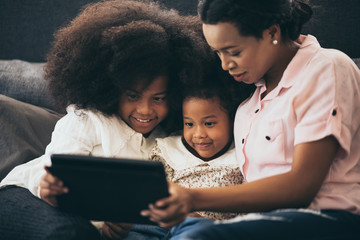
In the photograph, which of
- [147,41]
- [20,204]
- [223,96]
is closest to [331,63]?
[223,96]

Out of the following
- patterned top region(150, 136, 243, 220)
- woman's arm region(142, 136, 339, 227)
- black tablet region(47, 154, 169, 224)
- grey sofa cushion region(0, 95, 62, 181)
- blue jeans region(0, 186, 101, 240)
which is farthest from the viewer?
grey sofa cushion region(0, 95, 62, 181)

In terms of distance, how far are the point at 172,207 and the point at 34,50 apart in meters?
1.54

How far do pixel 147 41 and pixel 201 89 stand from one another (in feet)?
0.82

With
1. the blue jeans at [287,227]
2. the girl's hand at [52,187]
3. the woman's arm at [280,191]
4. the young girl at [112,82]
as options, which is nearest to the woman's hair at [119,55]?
the young girl at [112,82]

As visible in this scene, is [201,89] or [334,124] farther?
[201,89]

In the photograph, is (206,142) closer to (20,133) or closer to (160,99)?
(160,99)

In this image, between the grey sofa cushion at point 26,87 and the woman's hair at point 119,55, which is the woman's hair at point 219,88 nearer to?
the woman's hair at point 119,55

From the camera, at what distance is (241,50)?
1.21 m

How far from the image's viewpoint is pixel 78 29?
147 cm

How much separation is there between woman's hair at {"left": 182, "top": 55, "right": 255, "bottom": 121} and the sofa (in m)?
0.41

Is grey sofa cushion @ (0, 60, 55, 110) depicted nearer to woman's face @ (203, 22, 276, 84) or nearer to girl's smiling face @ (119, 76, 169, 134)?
girl's smiling face @ (119, 76, 169, 134)

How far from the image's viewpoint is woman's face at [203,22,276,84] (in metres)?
1.20

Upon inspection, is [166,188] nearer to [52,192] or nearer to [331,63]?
[52,192]

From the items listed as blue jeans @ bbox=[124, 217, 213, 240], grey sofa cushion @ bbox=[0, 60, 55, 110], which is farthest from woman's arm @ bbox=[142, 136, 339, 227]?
grey sofa cushion @ bbox=[0, 60, 55, 110]
